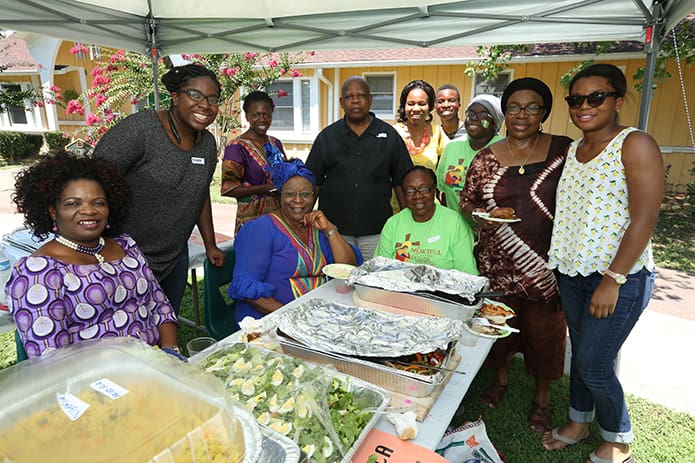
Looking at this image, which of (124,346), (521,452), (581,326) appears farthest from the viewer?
(521,452)

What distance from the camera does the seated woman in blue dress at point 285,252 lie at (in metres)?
2.48

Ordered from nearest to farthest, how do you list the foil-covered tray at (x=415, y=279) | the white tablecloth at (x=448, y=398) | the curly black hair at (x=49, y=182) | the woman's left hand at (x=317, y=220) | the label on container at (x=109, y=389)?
the label on container at (x=109, y=389) → the white tablecloth at (x=448, y=398) → the curly black hair at (x=49, y=182) → the foil-covered tray at (x=415, y=279) → the woman's left hand at (x=317, y=220)

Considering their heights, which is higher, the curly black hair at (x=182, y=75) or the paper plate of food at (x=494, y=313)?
the curly black hair at (x=182, y=75)

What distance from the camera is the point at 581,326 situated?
2.21 meters

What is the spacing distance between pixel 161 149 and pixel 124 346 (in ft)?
5.02

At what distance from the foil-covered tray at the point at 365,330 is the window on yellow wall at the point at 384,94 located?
10.0 m

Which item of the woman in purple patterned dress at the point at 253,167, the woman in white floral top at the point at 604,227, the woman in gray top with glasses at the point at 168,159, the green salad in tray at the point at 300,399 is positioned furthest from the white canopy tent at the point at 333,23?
the green salad in tray at the point at 300,399

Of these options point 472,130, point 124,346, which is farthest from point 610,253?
point 124,346

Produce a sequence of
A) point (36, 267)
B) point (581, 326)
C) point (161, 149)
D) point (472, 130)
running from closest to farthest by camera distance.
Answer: point (36, 267), point (581, 326), point (161, 149), point (472, 130)


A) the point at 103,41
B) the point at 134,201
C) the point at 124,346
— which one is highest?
the point at 103,41

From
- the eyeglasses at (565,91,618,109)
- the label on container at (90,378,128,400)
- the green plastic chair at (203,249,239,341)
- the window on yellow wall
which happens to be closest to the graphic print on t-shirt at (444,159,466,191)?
the eyeglasses at (565,91,618,109)

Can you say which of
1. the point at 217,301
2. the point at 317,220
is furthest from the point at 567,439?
the point at 217,301

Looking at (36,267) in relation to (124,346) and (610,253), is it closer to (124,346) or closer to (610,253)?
(124,346)

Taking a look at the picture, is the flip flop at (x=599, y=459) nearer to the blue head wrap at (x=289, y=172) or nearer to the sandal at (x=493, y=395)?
the sandal at (x=493, y=395)
